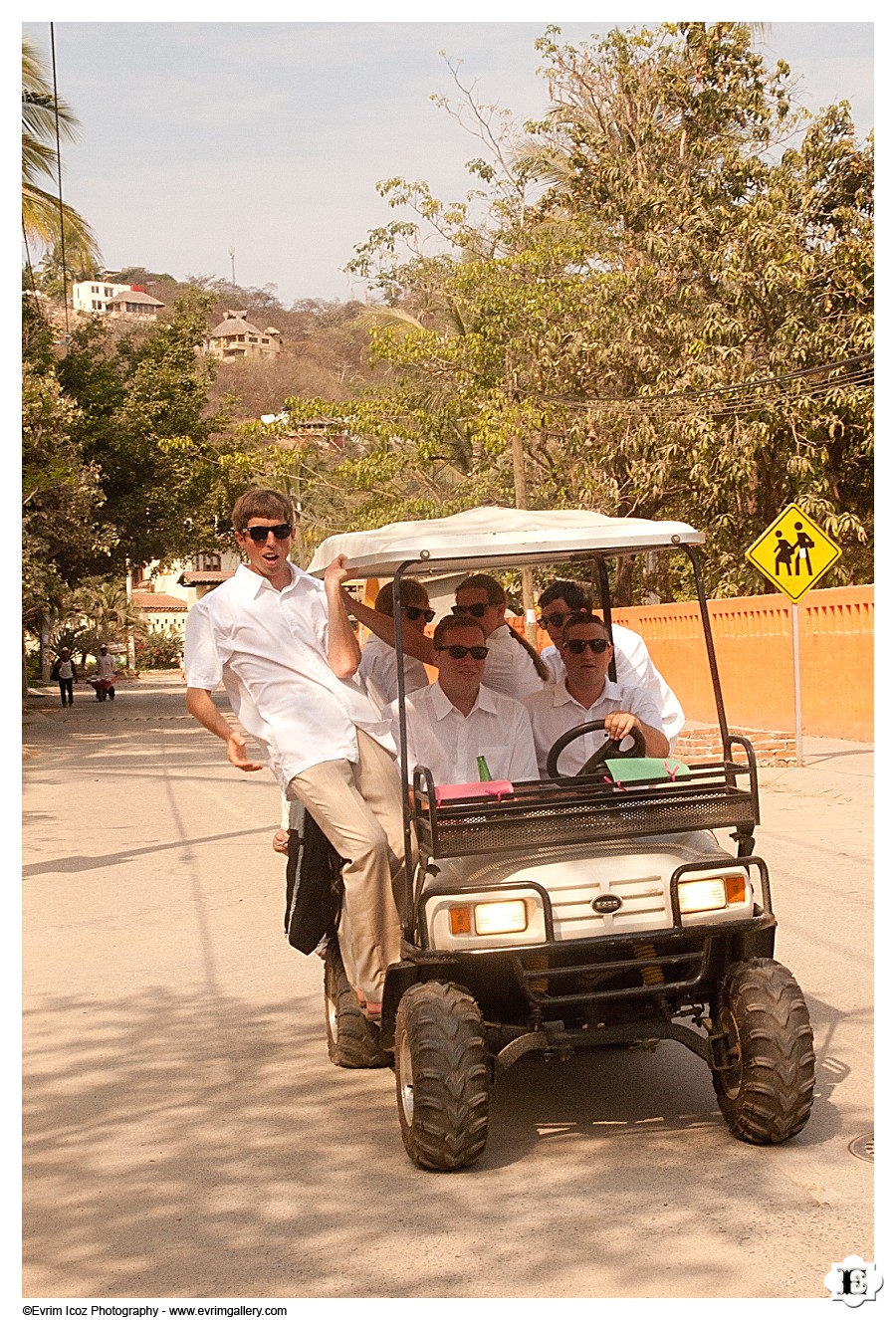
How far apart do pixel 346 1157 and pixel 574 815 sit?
141 centimetres

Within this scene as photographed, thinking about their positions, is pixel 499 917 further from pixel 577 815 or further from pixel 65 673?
pixel 65 673

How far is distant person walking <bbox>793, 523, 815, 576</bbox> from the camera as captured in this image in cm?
1859

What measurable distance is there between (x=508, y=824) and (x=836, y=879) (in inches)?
249

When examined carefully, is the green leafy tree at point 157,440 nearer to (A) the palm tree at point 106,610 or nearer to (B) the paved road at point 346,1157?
(B) the paved road at point 346,1157

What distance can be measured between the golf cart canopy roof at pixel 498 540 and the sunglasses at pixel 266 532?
172 millimetres

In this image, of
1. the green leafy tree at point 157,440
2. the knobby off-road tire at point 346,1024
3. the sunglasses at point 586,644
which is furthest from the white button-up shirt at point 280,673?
the green leafy tree at point 157,440

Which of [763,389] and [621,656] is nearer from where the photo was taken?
[621,656]

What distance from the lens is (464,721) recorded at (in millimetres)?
6406

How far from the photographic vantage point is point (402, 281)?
36.1 m

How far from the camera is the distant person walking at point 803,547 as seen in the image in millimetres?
18594

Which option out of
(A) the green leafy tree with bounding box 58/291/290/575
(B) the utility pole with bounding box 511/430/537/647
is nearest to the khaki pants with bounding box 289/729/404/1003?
(B) the utility pole with bounding box 511/430/537/647

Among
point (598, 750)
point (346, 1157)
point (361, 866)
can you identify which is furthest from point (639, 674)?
point (346, 1157)

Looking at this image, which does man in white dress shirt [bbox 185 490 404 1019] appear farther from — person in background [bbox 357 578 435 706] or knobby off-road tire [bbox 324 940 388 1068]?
knobby off-road tire [bbox 324 940 388 1068]

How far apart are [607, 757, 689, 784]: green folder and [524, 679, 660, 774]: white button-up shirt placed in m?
0.67
